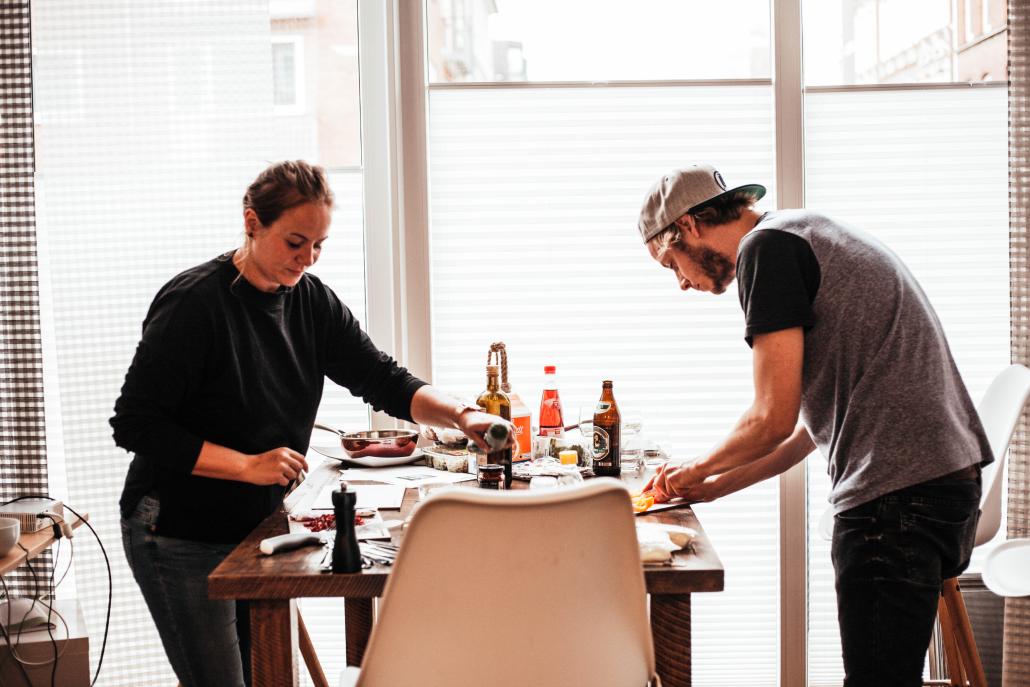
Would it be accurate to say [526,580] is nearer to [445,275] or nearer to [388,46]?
[445,275]

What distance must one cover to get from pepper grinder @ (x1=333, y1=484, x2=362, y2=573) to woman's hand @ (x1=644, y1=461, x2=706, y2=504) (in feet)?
2.28

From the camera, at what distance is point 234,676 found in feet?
5.72

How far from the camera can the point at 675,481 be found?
175 cm

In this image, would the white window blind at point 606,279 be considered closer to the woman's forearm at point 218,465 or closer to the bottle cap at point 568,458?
the bottle cap at point 568,458

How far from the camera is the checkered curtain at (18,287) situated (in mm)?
2420

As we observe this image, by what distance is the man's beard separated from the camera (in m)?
1.79

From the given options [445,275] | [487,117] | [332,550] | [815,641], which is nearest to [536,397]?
[445,275]

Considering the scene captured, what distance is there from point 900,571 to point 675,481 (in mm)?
445

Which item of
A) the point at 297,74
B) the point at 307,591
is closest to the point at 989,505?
the point at 307,591

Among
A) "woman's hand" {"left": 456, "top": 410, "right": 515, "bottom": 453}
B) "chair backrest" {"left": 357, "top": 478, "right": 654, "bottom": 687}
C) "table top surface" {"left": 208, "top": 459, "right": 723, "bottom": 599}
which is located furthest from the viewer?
"woman's hand" {"left": 456, "top": 410, "right": 515, "bottom": 453}

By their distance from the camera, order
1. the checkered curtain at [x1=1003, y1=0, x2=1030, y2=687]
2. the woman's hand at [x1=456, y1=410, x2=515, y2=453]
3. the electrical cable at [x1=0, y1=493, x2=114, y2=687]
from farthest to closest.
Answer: the checkered curtain at [x1=1003, y1=0, x2=1030, y2=687]
the electrical cable at [x1=0, y1=493, x2=114, y2=687]
the woman's hand at [x1=456, y1=410, x2=515, y2=453]

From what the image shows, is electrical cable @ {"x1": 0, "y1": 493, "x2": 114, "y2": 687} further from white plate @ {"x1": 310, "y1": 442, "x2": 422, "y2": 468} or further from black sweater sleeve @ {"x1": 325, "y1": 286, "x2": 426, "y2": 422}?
black sweater sleeve @ {"x1": 325, "y1": 286, "x2": 426, "y2": 422}

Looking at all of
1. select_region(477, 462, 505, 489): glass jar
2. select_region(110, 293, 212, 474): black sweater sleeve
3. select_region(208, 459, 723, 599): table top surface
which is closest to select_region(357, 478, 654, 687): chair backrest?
select_region(208, 459, 723, 599): table top surface

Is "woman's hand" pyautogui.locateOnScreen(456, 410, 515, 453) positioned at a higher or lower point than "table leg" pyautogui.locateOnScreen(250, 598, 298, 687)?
higher
